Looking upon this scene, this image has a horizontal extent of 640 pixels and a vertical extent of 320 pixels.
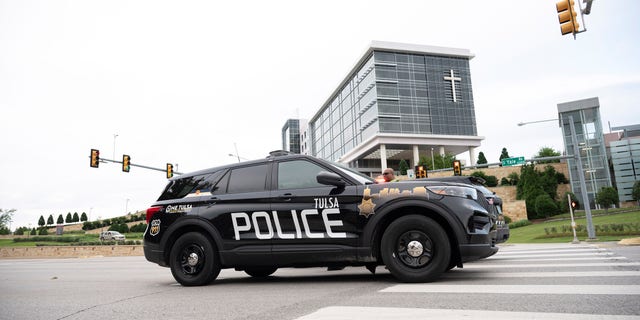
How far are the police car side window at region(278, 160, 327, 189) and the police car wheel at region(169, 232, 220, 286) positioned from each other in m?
1.51

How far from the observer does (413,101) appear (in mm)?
68750

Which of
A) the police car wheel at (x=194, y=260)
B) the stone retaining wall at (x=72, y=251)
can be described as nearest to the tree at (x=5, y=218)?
the stone retaining wall at (x=72, y=251)

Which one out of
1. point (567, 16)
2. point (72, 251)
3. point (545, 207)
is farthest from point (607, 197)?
point (72, 251)

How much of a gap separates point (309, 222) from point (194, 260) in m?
2.04

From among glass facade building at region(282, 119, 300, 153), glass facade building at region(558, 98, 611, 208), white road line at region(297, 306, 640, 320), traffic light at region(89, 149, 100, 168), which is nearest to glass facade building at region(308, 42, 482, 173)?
glass facade building at region(558, 98, 611, 208)

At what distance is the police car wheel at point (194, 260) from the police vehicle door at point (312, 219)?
112 cm

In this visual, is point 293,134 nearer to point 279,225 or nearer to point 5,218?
point 5,218

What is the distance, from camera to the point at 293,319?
11.4 ft

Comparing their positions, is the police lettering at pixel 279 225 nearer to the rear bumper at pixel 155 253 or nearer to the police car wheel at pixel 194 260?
the police car wheel at pixel 194 260

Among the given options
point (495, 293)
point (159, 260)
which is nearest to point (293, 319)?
point (495, 293)

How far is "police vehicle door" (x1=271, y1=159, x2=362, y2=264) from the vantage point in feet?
18.6

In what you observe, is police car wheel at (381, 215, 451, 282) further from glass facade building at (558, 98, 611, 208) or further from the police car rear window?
glass facade building at (558, 98, 611, 208)

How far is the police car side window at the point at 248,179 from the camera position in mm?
6473

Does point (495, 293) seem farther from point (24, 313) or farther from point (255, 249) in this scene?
point (24, 313)
